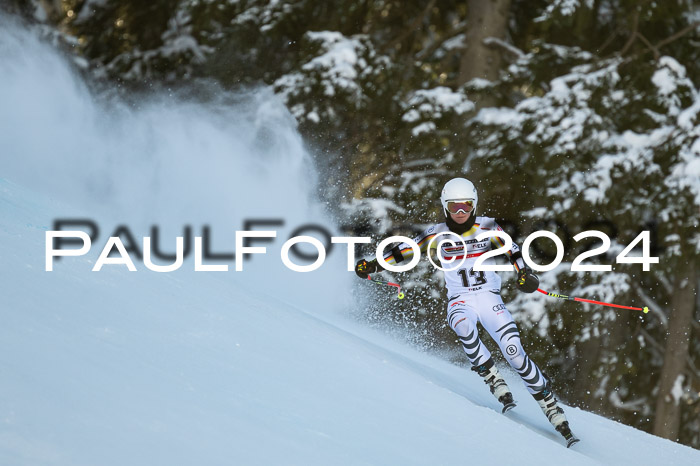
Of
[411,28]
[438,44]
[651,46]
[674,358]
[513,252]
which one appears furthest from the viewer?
[411,28]

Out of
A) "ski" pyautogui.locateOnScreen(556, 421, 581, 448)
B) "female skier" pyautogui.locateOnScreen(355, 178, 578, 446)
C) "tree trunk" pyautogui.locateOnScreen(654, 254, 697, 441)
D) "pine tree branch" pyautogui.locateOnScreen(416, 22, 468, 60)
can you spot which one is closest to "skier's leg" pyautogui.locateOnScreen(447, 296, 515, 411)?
"female skier" pyautogui.locateOnScreen(355, 178, 578, 446)

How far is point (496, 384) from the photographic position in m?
5.85

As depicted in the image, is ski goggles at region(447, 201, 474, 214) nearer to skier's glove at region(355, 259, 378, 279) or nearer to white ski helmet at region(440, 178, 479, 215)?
white ski helmet at region(440, 178, 479, 215)

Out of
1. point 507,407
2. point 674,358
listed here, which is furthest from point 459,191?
point 674,358

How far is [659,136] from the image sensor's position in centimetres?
1087

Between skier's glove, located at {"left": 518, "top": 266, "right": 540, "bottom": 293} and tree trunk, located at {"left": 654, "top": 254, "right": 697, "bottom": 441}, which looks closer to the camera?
skier's glove, located at {"left": 518, "top": 266, "right": 540, "bottom": 293}

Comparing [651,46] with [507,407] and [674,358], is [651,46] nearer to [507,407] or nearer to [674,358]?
[674,358]

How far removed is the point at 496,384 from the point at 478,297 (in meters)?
0.61

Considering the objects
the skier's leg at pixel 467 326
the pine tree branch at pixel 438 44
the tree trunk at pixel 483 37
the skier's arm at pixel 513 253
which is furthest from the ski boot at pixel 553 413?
the pine tree branch at pixel 438 44

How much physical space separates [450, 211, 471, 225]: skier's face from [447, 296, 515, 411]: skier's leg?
0.50 meters

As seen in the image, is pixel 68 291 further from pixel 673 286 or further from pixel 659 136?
pixel 673 286

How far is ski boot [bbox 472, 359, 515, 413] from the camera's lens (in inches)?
229

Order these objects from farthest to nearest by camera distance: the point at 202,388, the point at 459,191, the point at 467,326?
the point at 467,326 < the point at 459,191 < the point at 202,388

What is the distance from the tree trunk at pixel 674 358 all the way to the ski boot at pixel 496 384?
24.0ft
